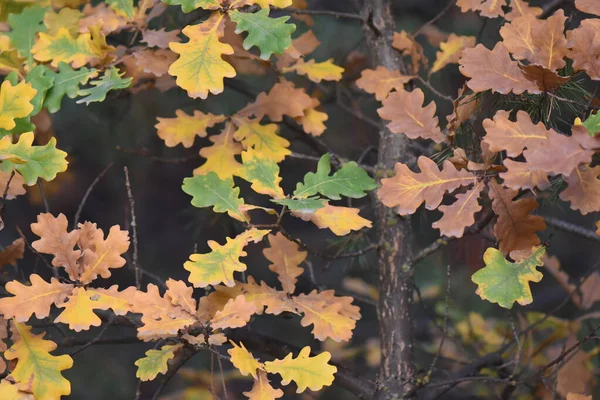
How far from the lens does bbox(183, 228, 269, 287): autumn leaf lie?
98 cm

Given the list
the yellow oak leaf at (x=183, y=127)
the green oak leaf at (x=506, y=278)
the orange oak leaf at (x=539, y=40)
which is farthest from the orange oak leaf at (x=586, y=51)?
the yellow oak leaf at (x=183, y=127)

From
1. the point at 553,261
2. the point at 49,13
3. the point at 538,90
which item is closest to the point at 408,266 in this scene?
the point at 538,90

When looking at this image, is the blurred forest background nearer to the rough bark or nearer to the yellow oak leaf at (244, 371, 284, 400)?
the rough bark

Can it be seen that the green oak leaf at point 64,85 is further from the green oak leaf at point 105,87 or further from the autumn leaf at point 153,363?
the autumn leaf at point 153,363

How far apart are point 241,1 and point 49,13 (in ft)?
1.46

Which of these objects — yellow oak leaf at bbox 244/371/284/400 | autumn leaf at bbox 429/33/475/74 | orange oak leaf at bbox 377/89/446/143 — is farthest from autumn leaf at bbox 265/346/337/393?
autumn leaf at bbox 429/33/475/74

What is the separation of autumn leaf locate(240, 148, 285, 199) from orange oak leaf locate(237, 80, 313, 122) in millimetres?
196

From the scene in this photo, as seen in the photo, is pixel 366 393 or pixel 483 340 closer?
pixel 366 393

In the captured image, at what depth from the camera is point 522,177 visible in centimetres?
88

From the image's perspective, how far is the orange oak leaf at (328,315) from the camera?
3.55 feet

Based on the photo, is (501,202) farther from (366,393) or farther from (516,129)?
(366,393)

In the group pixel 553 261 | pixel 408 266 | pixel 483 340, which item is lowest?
pixel 483 340

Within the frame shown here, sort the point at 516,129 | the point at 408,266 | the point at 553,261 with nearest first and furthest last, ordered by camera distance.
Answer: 1. the point at 516,129
2. the point at 408,266
3. the point at 553,261

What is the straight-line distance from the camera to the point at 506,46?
3.34 ft
